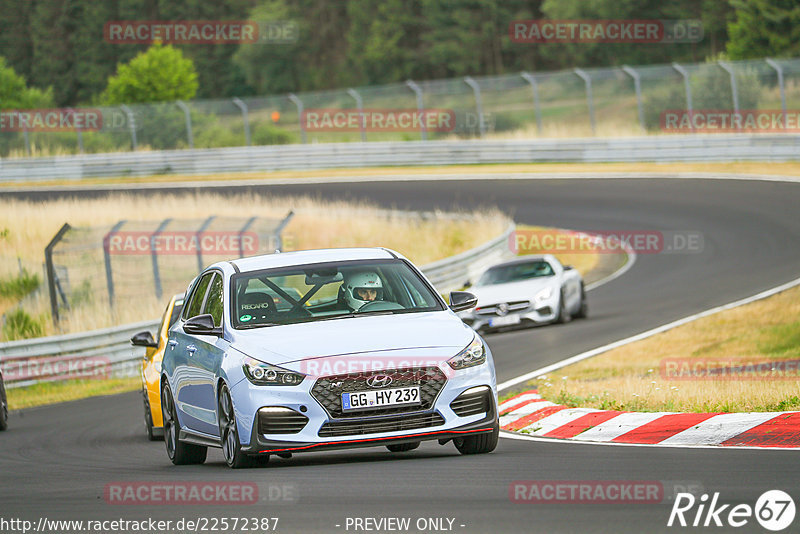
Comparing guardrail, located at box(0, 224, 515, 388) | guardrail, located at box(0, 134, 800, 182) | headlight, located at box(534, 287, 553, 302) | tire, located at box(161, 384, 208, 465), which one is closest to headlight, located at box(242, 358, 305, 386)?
tire, located at box(161, 384, 208, 465)

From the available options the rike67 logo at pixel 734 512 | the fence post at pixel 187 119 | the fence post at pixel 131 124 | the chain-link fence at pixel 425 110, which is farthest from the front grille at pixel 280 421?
the fence post at pixel 131 124

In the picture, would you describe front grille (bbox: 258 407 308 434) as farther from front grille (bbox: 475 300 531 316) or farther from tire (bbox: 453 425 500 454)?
front grille (bbox: 475 300 531 316)

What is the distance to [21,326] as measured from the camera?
24.1 meters

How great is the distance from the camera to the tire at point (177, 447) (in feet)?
34.2

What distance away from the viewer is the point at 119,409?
17.0m

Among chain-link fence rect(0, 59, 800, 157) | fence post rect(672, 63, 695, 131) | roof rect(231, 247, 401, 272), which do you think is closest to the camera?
roof rect(231, 247, 401, 272)

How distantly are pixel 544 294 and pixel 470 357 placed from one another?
12944 mm

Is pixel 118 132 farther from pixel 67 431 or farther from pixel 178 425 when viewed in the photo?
pixel 178 425

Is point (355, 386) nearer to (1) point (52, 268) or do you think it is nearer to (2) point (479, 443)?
(2) point (479, 443)

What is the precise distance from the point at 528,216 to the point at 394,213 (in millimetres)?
3629

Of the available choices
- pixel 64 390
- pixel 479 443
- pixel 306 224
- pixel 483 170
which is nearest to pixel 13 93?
pixel 483 170

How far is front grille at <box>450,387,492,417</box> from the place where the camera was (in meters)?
8.85

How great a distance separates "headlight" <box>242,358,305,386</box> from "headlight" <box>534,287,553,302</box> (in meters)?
13.3

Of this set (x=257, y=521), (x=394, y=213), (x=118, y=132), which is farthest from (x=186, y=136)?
(x=257, y=521)
